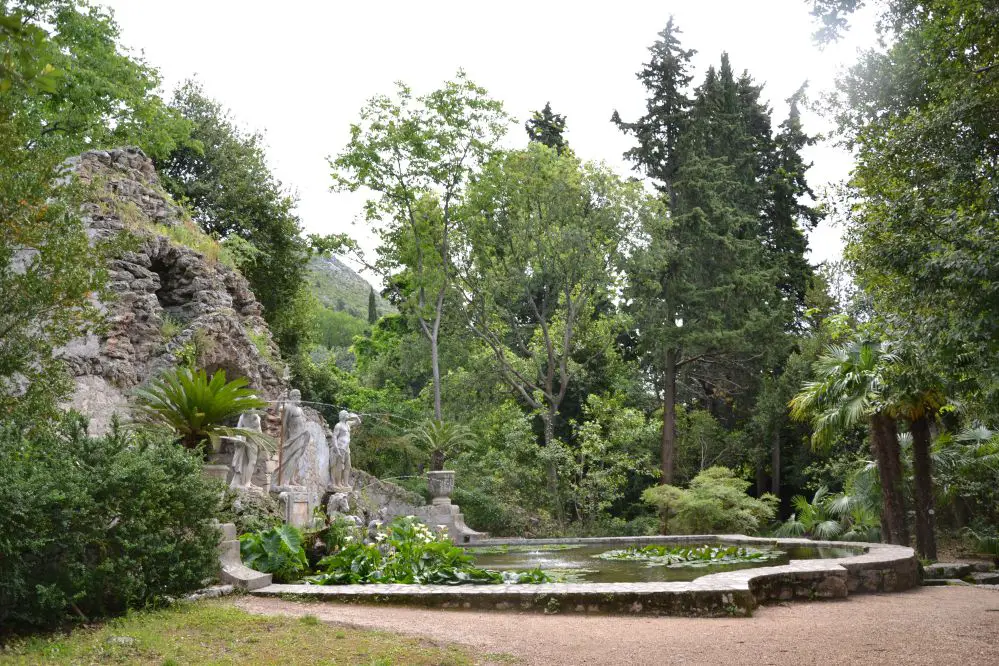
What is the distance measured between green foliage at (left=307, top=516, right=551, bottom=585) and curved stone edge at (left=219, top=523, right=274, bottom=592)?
34.7 inches

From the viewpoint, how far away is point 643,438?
24.5m

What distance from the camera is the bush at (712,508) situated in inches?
736

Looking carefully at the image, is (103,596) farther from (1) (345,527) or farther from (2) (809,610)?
(2) (809,610)

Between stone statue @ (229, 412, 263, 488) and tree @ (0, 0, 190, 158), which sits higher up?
tree @ (0, 0, 190, 158)

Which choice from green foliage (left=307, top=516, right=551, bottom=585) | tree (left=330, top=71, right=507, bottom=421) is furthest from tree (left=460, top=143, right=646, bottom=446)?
green foliage (left=307, top=516, right=551, bottom=585)

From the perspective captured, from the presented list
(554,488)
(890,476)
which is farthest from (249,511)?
(554,488)

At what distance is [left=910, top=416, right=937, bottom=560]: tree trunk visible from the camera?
13664mm

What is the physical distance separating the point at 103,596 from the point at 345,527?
196 inches

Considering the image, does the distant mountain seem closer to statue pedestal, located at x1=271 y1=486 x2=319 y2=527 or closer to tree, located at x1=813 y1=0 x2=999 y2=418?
statue pedestal, located at x1=271 y1=486 x2=319 y2=527

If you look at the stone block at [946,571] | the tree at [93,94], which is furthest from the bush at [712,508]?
the tree at [93,94]

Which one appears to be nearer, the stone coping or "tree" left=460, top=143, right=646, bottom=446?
the stone coping

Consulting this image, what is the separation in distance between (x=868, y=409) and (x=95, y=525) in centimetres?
1228

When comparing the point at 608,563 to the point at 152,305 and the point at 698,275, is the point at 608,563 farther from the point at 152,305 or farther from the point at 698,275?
the point at 698,275

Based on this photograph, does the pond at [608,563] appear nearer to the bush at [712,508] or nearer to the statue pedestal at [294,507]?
the statue pedestal at [294,507]
